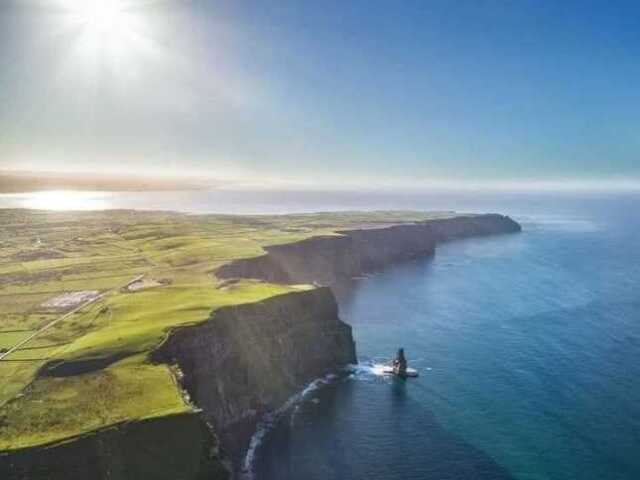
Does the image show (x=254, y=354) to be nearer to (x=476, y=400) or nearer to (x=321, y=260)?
(x=476, y=400)

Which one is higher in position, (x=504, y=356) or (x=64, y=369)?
(x=64, y=369)

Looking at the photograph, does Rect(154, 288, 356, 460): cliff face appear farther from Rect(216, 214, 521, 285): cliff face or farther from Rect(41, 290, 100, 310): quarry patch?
Rect(41, 290, 100, 310): quarry patch

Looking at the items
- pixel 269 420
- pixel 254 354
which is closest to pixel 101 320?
pixel 254 354

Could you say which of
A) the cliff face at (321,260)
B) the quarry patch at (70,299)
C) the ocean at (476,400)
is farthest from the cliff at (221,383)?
the quarry patch at (70,299)

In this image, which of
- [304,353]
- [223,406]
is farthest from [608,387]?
[223,406]

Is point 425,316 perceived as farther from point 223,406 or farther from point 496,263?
point 496,263

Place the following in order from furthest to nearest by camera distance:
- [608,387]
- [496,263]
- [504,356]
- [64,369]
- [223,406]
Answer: [496,263]
[504,356]
[608,387]
[223,406]
[64,369]

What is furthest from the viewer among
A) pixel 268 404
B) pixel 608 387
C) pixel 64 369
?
pixel 608 387
